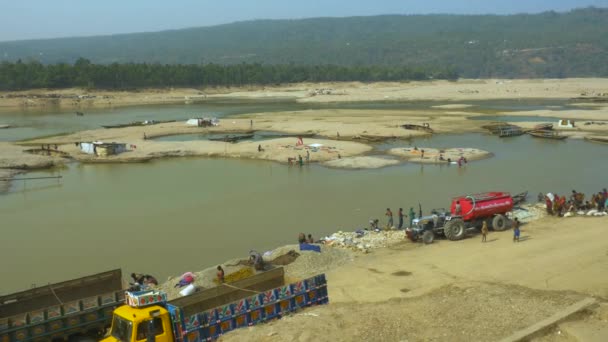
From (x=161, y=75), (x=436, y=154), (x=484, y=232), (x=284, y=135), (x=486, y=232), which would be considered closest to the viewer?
(x=484, y=232)

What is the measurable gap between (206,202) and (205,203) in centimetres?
28

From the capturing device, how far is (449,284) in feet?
56.7

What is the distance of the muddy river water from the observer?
79.3 ft

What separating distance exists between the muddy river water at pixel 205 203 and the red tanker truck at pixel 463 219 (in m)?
3.92

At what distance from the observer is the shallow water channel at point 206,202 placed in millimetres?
24172

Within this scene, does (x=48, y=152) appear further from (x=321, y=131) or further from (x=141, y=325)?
(x=141, y=325)

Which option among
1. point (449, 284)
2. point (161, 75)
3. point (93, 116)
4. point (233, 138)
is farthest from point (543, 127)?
point (161, 75)

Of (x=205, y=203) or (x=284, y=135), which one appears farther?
(x=284, y=135)

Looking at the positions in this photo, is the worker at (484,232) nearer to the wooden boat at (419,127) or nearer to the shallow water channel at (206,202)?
the shallow water channel at (206,202)

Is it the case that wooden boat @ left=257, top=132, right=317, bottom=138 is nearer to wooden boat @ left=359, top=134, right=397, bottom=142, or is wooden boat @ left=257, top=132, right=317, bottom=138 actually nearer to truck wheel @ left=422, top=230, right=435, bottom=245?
wooden boat @ left=359, top=134, right=397, bottom=142

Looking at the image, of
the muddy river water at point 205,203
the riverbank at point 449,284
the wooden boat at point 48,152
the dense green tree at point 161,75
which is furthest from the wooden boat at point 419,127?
the dense green tree at point 161,75

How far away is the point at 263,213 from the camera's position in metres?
30.1

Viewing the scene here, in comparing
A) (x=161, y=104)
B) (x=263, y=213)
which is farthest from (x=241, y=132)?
(x=161, y=104)

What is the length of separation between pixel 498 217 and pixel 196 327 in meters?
16.1
